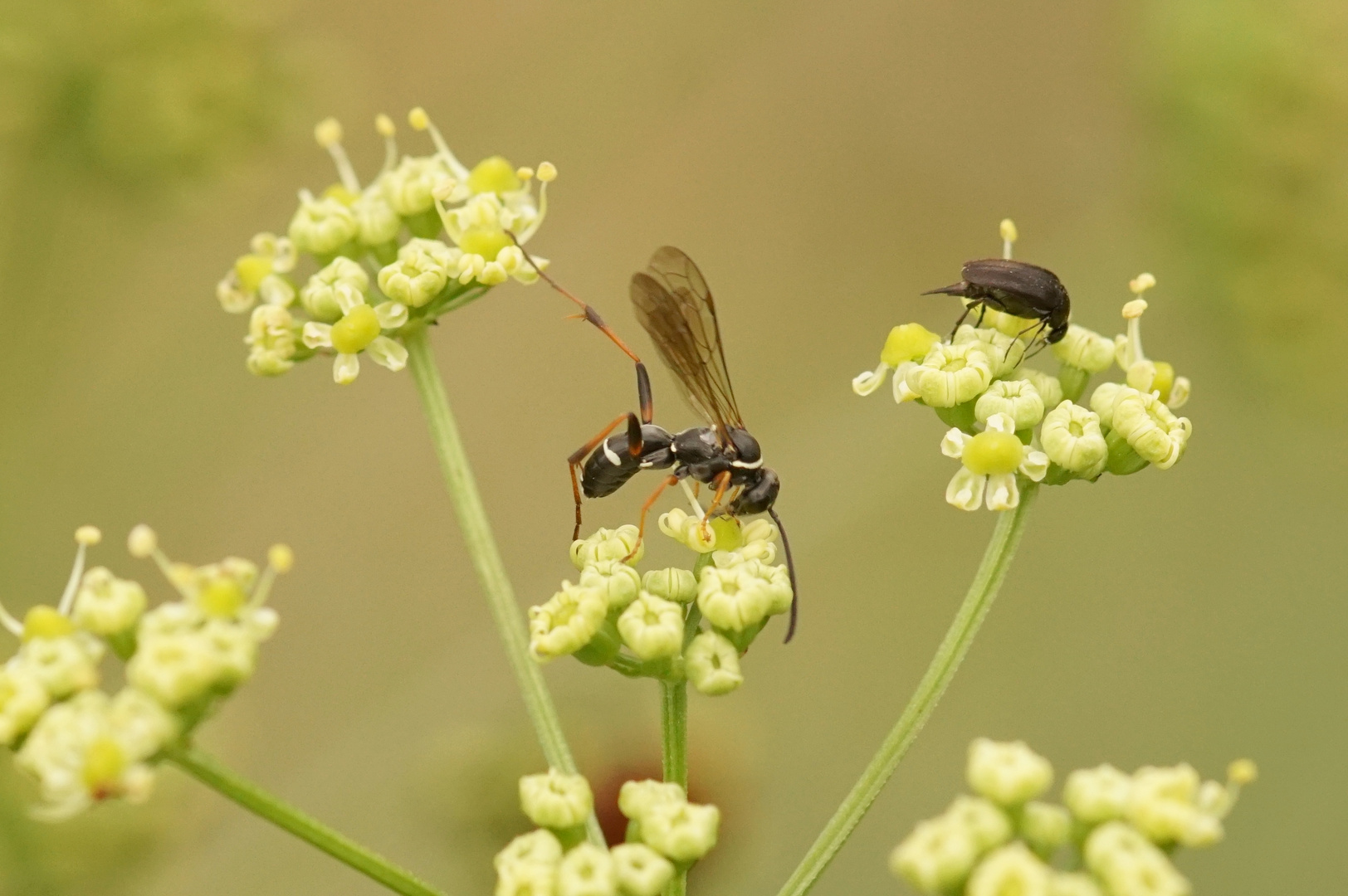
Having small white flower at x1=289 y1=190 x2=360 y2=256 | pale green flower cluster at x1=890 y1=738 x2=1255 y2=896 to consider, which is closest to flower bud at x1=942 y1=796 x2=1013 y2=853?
pale green flower cluster at x1=890 y1=738 x2=1255 y2=896

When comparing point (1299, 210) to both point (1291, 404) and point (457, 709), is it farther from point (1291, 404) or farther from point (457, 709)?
point (457, 709)

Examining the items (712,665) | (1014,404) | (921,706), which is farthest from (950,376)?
(712,665)

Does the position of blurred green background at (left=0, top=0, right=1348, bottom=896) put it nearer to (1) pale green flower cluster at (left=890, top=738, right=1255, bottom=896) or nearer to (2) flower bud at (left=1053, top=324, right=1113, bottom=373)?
(2) flower bud at (left=1053, top=324, right=1113, bottom=373)

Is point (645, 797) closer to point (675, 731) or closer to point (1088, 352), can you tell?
point (675, 731)

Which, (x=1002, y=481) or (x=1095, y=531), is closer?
(x=1002, y=481)

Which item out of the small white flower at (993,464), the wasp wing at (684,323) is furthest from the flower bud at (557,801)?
the wasp wing at (684,323)

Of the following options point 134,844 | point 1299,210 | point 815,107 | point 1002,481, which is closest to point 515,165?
point 815,107

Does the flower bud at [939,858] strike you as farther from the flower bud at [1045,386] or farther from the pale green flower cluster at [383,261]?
the pale green flower cluster at [383,261]
